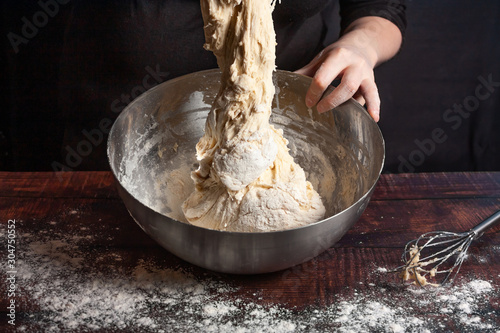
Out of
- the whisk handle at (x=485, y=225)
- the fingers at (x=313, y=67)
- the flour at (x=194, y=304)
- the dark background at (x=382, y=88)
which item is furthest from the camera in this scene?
the dark background at (x=382, y=88)

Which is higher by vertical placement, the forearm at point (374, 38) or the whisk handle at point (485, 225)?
the forearm at point (374, 38)

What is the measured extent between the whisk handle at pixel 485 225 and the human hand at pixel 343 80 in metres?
0.30

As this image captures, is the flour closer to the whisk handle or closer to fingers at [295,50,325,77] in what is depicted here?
the whisk handle

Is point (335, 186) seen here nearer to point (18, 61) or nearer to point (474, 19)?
point (474, 19)

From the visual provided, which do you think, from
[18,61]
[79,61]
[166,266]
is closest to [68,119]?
[79,61]

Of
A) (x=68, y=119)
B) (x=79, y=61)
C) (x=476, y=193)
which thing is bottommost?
(x=476, y=193)

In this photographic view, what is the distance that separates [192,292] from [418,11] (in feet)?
5.03

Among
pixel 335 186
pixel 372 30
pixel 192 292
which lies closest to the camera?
pixel 192 292

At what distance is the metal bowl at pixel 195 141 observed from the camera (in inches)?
39.6

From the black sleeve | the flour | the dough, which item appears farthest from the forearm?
the flour

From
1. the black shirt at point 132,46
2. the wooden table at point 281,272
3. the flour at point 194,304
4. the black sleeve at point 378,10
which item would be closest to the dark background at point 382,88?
the black shirt at point 132,46

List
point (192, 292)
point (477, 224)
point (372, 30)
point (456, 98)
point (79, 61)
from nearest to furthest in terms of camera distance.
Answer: point (192, 292) → point (477, 224) → point (372, 30) → point (79, 61) → point (456, 98)

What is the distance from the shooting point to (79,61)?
1.46m

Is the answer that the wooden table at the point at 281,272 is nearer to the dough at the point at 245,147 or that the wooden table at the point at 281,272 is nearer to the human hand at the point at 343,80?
the dough at the point at 245,147
